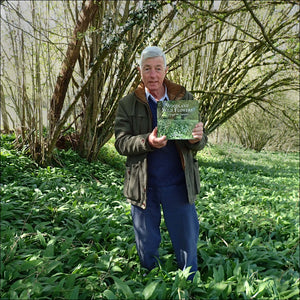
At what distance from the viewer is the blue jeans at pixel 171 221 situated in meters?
1.88

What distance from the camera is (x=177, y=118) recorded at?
5.30 feet

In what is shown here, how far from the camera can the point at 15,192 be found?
134 inches

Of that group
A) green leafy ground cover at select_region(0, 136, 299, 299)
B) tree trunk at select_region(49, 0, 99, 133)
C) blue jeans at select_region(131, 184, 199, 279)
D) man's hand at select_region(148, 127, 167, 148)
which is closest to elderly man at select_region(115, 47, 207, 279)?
blue jeans at select_region(131, 184, 199, 279)

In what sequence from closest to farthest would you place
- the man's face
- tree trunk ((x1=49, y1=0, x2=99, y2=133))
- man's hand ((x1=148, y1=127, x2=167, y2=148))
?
1. man's hand ((x1=148, y1=127, x2=167, y2=148))
2. the man's face
3. tree trunk ((x1=49, y1=0, x2=99, y2=133))

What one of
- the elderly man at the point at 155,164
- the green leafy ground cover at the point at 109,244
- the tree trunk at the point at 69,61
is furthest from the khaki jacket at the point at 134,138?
the tree trunk at the point at 69,61

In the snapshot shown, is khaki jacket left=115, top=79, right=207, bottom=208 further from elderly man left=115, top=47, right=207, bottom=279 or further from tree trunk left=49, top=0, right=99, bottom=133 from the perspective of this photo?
tree trunk left=49, top=0, right=99, bottom=133

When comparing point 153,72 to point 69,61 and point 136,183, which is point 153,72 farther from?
point 69,61

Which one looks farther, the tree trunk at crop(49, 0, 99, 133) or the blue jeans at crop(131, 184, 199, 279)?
the tree trunk at crop(49, 0, 99, 133)

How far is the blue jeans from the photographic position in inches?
73.9

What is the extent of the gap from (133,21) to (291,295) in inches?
151

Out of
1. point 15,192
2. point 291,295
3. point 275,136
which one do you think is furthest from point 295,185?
point 275,136

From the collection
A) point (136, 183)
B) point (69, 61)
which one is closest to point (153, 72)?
point (136, 183)

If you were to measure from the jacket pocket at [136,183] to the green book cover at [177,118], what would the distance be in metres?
0.33

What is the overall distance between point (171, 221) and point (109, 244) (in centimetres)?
101
